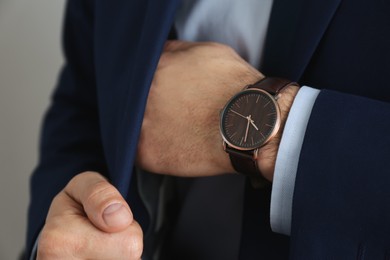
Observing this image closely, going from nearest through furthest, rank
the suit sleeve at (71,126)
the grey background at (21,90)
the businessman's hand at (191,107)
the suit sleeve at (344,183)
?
the suit sleeve at (344,183) → the businessman's hand at (191,107) → the suit sleeve at (71,126) → the grey background at (21,90)

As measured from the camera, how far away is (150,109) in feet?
2.16

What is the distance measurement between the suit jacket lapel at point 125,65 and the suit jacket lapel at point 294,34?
140mm

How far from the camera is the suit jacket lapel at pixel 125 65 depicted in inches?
24.2

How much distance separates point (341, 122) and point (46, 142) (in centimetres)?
58

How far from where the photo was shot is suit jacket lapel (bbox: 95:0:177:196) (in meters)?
→ 0.62

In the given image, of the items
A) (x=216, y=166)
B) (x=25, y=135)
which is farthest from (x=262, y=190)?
(x=25, y=135)

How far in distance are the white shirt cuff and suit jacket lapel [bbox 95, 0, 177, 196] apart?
0.63ft

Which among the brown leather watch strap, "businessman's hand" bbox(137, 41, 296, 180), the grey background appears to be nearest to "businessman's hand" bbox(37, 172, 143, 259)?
"businessman's hand" bbox(137, 41, 296, 180)

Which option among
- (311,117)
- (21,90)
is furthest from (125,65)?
(21,90)

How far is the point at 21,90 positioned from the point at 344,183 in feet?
4.31

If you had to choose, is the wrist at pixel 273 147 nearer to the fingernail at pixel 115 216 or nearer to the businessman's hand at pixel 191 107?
the businessman's hand at pixel 191 107

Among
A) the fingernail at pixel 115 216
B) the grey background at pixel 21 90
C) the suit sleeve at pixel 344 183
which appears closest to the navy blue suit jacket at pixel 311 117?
the suit sleeve at pixel 344 183

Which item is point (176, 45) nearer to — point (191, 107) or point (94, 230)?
point (191, 107)

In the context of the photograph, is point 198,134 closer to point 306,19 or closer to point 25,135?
point 306,19
